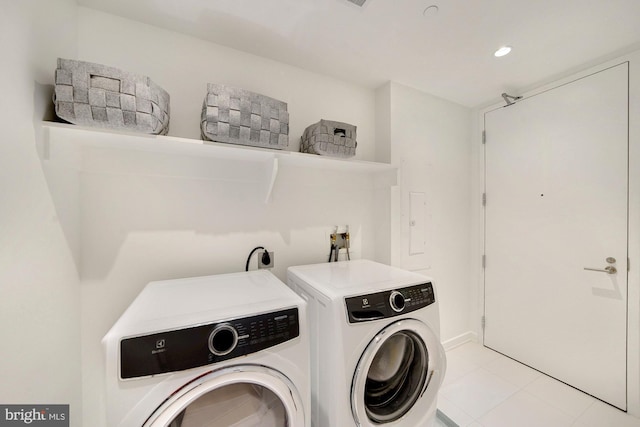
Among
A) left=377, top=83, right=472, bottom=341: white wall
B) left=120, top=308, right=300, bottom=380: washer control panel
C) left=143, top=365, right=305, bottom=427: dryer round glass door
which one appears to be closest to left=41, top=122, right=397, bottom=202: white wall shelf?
left=377, top=83, right=472, bottom=341: white wall

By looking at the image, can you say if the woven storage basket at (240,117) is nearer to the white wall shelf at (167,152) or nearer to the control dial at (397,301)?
the white wall shelf at (167,152)

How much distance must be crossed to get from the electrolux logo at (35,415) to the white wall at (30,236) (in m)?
0.02

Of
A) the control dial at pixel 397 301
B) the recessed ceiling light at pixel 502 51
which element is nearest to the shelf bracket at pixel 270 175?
the control dial at pixel 397 301

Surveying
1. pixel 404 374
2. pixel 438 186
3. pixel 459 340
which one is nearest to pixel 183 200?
pixel 404 374

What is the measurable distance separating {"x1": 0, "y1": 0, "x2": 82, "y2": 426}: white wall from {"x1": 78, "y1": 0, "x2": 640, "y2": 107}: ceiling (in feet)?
1.93

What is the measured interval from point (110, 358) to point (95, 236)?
0.84 metres

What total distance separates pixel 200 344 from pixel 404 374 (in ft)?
3.81

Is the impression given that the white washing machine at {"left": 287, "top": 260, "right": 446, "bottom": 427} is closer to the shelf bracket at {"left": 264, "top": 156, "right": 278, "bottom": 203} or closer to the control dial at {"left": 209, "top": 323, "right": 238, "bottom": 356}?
the control dial at {"left": 209, "top": 323, "right": 238, "bottom": 356}

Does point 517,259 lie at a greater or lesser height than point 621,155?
lesser

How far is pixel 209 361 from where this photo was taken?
77 centimetres

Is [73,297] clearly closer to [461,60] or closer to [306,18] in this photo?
[306,18]

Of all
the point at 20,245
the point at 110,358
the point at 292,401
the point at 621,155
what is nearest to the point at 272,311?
the point at 292,401

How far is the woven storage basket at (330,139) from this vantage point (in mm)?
1486

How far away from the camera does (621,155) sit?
1.64 metres
